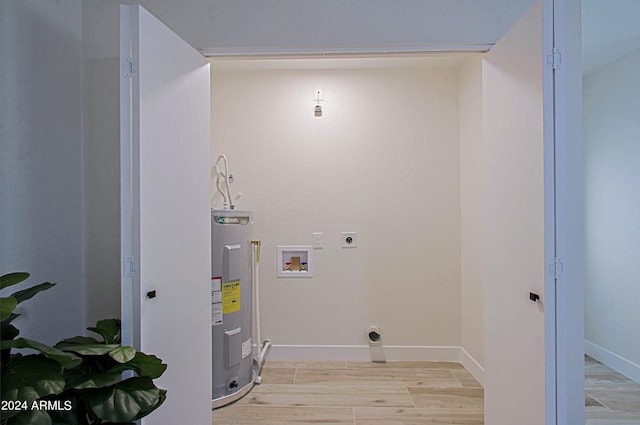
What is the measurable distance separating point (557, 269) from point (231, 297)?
1974mm

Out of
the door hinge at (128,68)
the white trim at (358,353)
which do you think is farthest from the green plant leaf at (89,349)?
the white trim at (358,353)

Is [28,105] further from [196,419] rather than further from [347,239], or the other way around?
[347,239]

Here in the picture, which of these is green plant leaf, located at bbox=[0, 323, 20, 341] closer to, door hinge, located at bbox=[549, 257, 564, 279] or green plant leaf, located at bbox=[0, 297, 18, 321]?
green plant leaf, located at bbox=[0, 297, 18, 321]

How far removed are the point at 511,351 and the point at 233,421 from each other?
5.49 feet

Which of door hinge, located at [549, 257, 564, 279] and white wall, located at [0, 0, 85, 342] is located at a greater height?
white wall, located at [0, 0, 85, 342]

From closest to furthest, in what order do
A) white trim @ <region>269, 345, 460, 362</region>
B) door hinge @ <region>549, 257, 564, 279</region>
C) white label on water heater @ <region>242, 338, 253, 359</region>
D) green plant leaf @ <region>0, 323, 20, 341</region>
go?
green plant leaf @ <region>0, 323, 20, 341</region>
door hinge @ <region>549, 257, 564, 279</region>
white label on water heater @ <region>242, 338, 253, 359</region>
white trim @ <region>269, 345, 460, 362</region>

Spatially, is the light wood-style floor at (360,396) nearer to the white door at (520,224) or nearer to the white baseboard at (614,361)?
the white door at (520,224)

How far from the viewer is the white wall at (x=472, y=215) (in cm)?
279

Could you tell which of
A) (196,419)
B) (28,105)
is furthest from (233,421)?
(28,105)

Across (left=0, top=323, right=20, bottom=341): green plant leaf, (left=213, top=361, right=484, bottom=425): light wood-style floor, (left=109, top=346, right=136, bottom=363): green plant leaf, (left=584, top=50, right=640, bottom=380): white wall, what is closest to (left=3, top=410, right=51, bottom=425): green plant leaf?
(left=109, top=346, right=136, bottom=363): green plant leaf

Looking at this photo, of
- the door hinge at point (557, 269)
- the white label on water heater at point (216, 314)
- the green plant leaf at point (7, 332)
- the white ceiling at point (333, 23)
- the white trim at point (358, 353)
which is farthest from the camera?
the white trim at point (358, 353)

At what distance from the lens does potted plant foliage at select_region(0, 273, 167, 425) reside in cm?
103

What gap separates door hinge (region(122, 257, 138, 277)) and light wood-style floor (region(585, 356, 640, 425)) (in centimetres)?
268

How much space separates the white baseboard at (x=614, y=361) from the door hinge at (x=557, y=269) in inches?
81.4
